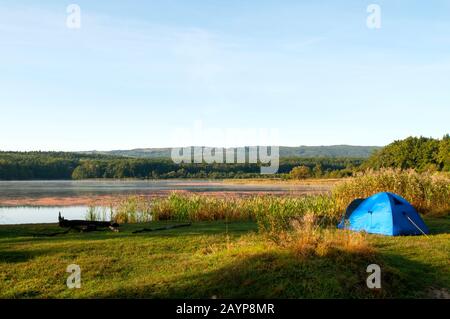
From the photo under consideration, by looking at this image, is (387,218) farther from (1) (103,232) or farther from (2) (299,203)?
(1) (103,232)

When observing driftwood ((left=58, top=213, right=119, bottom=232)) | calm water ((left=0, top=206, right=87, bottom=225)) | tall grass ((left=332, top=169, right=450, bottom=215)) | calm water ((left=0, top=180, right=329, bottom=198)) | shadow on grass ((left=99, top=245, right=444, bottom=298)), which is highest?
tall grass ((left=332, top=169, right=450, bottom=215))

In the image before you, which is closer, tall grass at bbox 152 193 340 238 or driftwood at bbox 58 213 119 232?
driftwood at bbox 58 213 119 232

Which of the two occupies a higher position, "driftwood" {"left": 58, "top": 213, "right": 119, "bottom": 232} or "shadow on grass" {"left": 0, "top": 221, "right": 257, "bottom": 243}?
"driftwood" {"left": 58, "top": 213, "right": 119, "bottom": 232}

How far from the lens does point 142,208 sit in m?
A: 18.8

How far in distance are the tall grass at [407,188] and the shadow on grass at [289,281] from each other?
10662 millimetres

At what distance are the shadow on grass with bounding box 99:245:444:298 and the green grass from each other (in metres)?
0.02

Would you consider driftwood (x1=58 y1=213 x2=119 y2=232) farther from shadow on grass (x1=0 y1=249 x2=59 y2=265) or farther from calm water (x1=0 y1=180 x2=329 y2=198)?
calm water (x1=0 y1=180 x2=329 y2=198)

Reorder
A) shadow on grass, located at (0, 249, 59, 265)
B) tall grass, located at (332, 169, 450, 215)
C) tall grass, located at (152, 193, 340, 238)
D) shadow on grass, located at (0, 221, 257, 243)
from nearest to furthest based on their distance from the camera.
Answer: shadow on grass, located at (0, 249, 59, 265), shadow on grass, located at (0, 221, 257, 243), tall grass, located at (152, 193, 340, 238), tall grass, located at (332, 169, 450, 215)

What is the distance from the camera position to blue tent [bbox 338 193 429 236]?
13375mm

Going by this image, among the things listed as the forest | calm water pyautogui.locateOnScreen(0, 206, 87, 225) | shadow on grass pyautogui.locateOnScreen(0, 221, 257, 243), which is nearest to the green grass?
shadow on grass pyautogui.locateOnScreen(0, 221, 257, 243)

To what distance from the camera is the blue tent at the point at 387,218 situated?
13375 millimetres

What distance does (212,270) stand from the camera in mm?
8328
